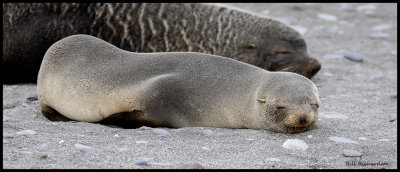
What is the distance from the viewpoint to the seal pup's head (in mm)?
5055

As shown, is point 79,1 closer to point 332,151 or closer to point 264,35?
point 264,35

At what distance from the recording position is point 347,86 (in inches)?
293

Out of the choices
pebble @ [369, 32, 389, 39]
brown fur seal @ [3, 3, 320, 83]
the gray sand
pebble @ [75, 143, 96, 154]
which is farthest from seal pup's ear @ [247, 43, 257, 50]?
pebble @ [75, 143, 96, 154]

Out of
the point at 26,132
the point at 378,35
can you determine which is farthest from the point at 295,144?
the point at 378,35

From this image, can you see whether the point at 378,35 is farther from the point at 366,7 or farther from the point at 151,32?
the point at 151,32

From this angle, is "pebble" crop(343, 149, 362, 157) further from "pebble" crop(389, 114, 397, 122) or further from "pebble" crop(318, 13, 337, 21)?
"pebble" crop(318, 13, 337, 21)

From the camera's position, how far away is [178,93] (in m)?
5.34

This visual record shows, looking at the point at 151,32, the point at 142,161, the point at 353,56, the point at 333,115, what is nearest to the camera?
the point at 142,161

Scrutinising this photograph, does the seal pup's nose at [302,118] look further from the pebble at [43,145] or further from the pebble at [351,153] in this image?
the pebble at [43,145]

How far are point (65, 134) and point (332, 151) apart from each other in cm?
179

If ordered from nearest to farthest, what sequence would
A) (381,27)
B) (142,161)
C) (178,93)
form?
(142,161) → (178,93) → (381,27)

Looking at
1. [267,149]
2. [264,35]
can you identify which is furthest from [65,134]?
[264,35]

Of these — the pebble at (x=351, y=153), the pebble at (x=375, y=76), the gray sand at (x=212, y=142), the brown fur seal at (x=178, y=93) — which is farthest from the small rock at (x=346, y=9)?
the pebble at (x=351, y=153)

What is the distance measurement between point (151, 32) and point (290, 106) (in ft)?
8.83
